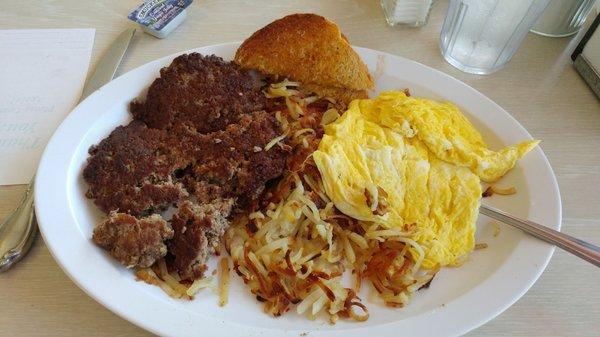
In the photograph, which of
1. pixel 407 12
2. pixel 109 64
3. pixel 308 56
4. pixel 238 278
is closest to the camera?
pixel 238 278

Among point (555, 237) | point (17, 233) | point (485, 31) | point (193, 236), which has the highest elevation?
point (485, 31)

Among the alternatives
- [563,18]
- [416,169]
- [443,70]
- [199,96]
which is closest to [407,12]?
[443,70]

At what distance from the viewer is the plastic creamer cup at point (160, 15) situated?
2094mm

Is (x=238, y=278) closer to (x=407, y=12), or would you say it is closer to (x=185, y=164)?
(x=185, y=164)

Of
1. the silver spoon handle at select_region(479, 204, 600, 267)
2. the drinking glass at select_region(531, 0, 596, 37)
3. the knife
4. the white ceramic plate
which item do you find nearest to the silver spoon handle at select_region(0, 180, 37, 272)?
the knife

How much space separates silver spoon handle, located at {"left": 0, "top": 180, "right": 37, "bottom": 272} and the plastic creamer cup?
1.04 metres

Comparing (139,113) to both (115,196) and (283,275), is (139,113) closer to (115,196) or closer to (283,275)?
(115,196)

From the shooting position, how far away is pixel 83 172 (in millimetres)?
Result: 1378

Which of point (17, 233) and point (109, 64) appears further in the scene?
point (109, 64)

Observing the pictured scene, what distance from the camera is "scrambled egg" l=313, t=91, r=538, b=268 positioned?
4.51ft

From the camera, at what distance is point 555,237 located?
127 centimetres

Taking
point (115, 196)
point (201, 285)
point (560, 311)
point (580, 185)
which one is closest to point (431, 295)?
point (560, 311)

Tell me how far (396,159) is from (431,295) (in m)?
0.46

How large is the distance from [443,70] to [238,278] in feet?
4.61
